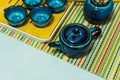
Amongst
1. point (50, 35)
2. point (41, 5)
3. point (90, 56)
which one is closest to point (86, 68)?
point (90, 56)

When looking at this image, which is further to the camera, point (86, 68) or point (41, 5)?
point (41, 5)

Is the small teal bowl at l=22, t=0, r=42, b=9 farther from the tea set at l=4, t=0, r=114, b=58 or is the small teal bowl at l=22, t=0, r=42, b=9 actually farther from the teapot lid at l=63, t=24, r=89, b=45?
the teapot lid at l=63, t=24, r=89, b=45

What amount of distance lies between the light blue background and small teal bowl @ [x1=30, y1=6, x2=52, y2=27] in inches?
3.5

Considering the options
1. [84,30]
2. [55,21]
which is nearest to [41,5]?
[55,21]

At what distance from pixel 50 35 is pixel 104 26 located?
0.56 feet

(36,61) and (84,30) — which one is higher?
(84,30)

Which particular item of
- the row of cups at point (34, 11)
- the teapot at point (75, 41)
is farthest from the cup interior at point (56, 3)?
the teapot at point (75, 41)

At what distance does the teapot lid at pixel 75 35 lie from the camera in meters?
0.75

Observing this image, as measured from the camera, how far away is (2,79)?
72 cm

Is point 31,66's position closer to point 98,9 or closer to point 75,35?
point 75,35

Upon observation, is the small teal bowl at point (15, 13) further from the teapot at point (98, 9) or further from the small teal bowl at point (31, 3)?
the teapot at point (98, 9)

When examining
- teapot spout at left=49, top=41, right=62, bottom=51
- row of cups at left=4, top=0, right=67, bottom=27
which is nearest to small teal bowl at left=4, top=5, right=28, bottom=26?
row of cups at left=4, top=0, right=67, bottom=27

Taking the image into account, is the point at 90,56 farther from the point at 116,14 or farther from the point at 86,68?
the point at 116,14

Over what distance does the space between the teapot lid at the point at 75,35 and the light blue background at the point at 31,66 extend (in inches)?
2.5
